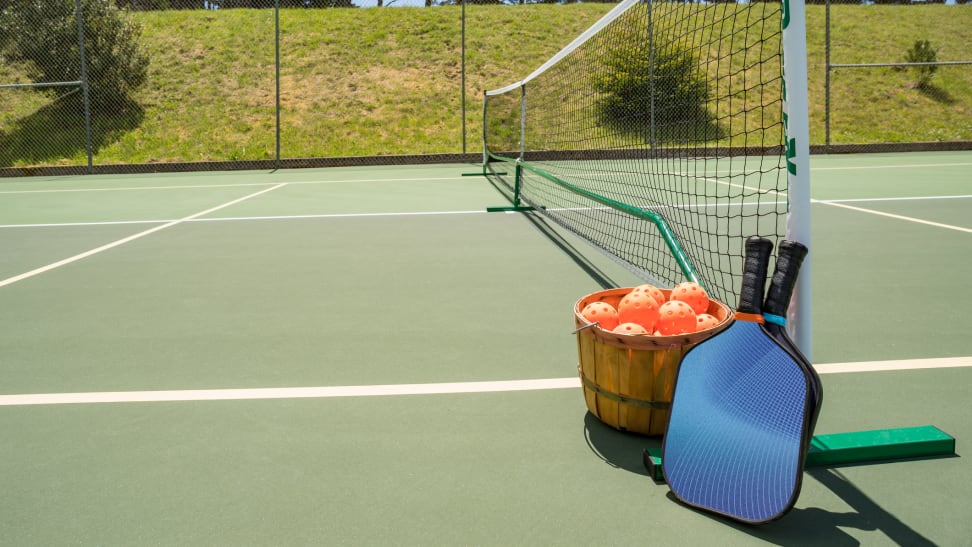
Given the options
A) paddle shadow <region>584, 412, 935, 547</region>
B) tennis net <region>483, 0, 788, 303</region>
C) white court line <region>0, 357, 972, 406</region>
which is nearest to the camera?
paddle shadow <region>584, 412, 935, 547</region>

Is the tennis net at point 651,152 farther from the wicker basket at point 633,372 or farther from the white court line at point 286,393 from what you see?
the white court line at point 286,393

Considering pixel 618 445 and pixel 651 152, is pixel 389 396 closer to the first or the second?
pixel 618 445

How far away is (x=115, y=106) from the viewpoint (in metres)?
19.9

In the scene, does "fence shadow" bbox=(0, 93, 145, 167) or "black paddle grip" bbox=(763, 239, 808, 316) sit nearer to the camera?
"black paddle grip" bbox=(763, 239, 808, 316)

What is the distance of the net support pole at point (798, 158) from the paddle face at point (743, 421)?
0.19m

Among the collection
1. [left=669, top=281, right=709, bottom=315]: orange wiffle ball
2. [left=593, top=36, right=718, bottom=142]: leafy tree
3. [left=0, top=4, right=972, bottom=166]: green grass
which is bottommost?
[left=669, top=281, right=709, bottom=315]: orange wiffle ball

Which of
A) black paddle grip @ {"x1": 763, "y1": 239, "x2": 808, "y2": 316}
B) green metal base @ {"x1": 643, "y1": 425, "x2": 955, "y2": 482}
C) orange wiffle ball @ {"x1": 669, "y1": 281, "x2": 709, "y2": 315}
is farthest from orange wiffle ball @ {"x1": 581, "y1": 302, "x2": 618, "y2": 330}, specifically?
black paddle grip @ {"x1": 763, "y1": 239, "x2": 808, "y2": 316}

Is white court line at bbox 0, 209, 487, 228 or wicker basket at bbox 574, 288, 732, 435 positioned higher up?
white court line at bbox 0, 209, 487, 228

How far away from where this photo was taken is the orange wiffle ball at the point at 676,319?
2539mm

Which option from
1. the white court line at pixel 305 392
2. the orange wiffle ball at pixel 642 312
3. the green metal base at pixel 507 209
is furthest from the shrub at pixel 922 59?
the orange wiffle ball at pixel 642 312

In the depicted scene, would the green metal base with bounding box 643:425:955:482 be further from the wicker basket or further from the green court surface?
the wicker basket

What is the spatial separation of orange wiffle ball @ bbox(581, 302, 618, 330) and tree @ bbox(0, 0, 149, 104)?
63.7ft

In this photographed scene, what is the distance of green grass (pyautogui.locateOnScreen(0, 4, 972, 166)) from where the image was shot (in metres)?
19.4

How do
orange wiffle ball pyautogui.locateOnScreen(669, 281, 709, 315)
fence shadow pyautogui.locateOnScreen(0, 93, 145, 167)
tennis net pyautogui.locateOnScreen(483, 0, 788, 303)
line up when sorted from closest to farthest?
orange wiffle ball pyautogui.locateOnScreen(669, 281, 709, 315)
tennis net pyautogui.locateOnScreen(483, 0, 788, 303)
fence shadow pyautogui.locateOnScreen(0, 93, 145, 167)
